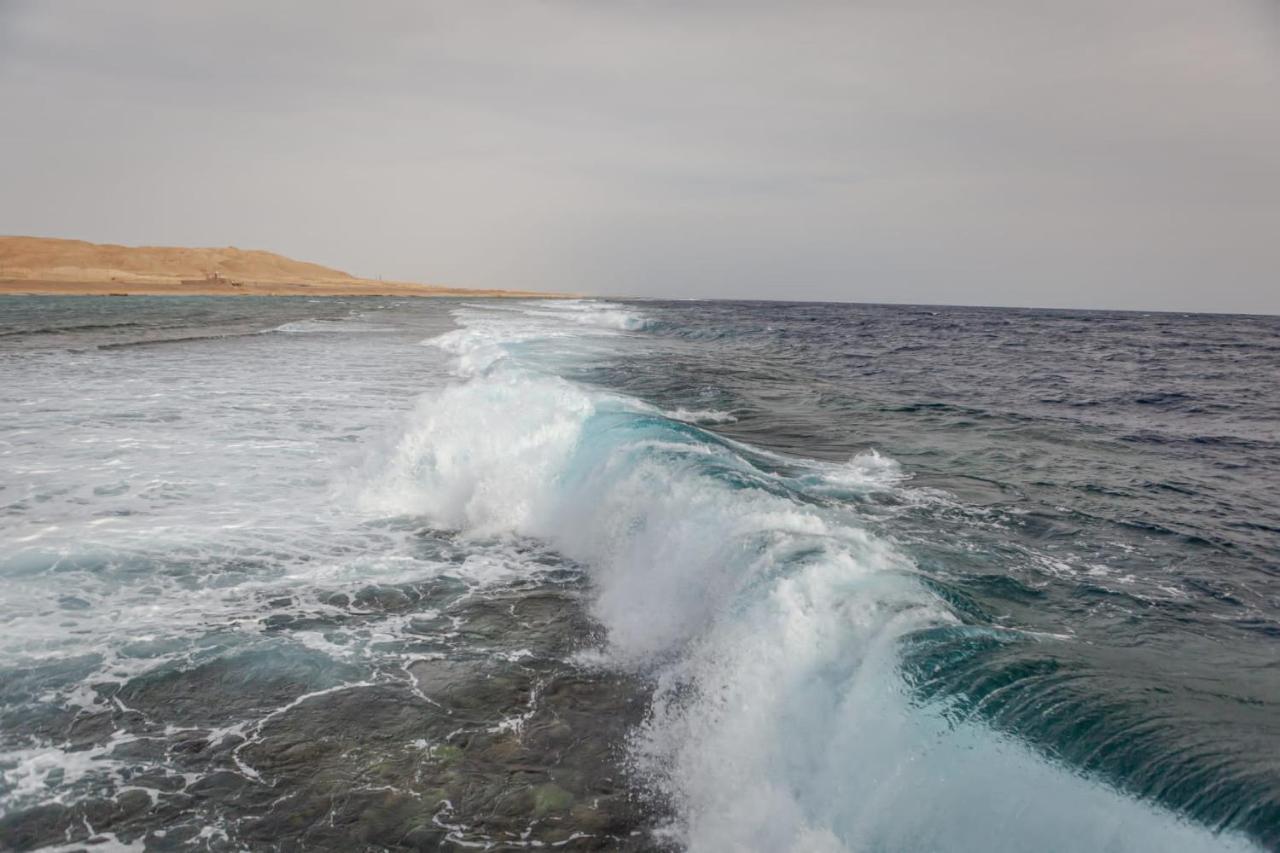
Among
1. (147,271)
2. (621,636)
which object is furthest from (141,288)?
(621,636)

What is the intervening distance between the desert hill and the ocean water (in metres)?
96.0

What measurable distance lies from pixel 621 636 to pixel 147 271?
5454 inches

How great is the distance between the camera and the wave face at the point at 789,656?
335cm

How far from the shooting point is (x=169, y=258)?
407ft

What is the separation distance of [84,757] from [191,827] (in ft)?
3.37

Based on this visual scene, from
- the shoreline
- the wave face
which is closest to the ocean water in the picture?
the wave face

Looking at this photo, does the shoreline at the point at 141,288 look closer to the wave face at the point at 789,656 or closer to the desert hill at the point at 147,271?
the desert hill at the point at 147,271

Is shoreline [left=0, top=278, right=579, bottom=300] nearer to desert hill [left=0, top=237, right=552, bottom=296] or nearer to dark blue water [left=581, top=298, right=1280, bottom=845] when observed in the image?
desert hill [left=0, top=237, right=552, bottom=296]

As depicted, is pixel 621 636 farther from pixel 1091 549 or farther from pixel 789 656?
pixel 1091 549

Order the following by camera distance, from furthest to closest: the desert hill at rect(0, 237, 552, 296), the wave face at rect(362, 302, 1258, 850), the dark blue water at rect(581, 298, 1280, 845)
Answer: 1. the desert hill at rect(0, 237, 552, 296)
2. the dark blue water at rect(581, 298, 1280, 845)
3. the wave face at rect(362, 302, 1258, 850)

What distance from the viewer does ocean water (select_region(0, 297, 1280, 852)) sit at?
3.63 meters

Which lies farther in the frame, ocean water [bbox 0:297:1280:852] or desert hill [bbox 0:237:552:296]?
desert hill [bbox 0:237:552:296]

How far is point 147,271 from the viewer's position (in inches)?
4572

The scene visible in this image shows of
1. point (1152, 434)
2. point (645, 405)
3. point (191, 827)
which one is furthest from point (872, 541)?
point (1152, 434)
